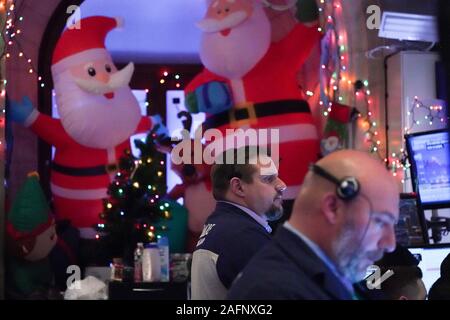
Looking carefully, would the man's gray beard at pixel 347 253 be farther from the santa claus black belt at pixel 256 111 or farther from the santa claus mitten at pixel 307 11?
the santa claus mitten at pixel 307 11

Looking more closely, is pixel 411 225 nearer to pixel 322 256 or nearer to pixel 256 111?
pixel 322 256

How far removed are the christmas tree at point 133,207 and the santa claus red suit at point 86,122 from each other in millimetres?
554

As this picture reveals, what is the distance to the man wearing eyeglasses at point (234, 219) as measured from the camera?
2.04m

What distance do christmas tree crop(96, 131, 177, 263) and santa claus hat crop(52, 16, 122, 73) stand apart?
3.25ft

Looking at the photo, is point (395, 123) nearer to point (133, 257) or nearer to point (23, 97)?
point (133, 257)

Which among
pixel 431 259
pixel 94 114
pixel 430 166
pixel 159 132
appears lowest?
pixel 431 259

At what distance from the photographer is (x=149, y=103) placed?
685cm

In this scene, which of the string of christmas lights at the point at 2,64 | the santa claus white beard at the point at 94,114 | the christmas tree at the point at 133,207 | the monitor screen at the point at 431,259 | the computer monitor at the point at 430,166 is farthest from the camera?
the santa claus white beard at the point at 94,114

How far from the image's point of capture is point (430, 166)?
3748mm

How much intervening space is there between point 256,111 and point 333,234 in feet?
14.0

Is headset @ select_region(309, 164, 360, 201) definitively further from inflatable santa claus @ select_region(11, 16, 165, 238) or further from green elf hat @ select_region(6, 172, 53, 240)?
inflatable santa claus @ select_region(11, 16, 165, 238)

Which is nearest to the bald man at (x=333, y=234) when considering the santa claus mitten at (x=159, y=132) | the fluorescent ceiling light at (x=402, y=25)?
the fluorescent ceiling light at (x=402, y=25)

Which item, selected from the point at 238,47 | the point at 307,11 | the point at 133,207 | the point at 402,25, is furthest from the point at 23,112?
the point at 402,25

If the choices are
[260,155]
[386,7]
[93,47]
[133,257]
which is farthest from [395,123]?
[260,155]
